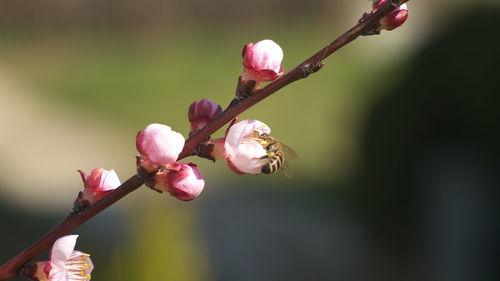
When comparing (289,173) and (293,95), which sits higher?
(293,95)

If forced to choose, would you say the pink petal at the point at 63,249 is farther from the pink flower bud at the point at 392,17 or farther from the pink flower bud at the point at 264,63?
the pink flower bud at the point at 392,17

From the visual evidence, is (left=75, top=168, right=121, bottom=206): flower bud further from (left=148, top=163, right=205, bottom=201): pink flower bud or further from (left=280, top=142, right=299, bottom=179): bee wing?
(left=280, top=142, right=299, bottom=179): bee wing

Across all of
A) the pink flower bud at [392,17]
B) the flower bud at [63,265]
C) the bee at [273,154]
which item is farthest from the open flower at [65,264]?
the pink flower bud at [392,17]

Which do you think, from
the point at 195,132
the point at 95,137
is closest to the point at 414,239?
the point at 95,137

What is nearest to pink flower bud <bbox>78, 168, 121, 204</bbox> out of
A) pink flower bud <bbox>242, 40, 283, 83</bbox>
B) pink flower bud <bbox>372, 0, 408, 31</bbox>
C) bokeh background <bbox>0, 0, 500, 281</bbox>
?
pink flower bud <bbox>242, 40, 283, 83</bbox>

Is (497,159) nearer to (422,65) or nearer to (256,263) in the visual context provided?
(422,65)

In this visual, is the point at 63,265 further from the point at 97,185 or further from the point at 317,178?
the point at 317,178

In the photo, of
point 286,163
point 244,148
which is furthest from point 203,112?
point 286,163
